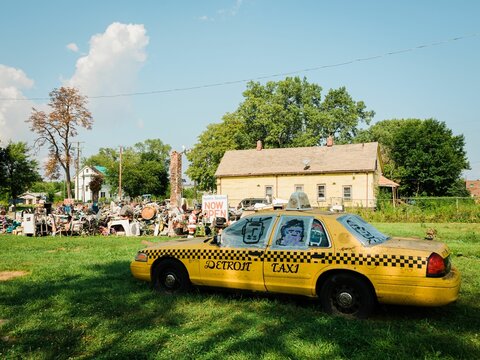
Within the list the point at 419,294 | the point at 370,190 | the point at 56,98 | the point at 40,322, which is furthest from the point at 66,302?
the point at 56,98

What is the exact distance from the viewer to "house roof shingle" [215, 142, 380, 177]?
3609 centimetres

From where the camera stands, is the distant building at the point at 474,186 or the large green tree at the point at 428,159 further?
the distant building at the point at 474,186

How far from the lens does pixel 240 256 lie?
5867 millimetres

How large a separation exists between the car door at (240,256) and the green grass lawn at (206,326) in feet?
1.21

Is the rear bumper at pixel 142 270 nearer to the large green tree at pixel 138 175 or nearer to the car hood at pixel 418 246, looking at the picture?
the car hood at pixel 418 246

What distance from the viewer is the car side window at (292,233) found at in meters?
5.59

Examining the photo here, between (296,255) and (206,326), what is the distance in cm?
149

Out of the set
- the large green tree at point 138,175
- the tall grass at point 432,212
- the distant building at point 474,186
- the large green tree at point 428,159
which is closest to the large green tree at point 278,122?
the large green tree at point 428,159

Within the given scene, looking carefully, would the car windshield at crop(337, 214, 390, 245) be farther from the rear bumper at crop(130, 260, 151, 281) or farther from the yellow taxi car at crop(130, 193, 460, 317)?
the rear bumper at crop(130, 260, 151, 281)

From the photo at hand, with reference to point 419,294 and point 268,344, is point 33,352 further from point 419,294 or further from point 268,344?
point 419,294

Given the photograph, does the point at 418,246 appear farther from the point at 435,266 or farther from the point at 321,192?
the point at 321,192

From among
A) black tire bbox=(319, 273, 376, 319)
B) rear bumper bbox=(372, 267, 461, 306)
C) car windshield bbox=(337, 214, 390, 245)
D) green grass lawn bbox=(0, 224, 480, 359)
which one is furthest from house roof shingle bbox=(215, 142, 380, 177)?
rear bumper bbox=(372, 267, 461, 306)

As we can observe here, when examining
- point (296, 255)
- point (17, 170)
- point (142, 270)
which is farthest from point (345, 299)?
point (17, 170)

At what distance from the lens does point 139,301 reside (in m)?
6.21
